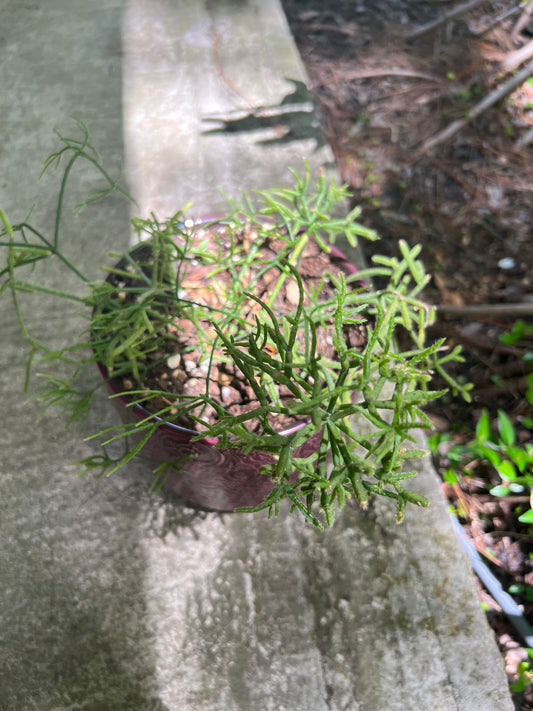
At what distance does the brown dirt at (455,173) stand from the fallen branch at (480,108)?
27mm

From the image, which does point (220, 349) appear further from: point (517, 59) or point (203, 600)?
point (517, 59)

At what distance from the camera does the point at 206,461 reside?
3.13ft

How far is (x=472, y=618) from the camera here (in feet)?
3.92

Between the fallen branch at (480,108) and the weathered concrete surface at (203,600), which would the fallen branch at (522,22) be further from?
the weathered concrete surface at (203,600)

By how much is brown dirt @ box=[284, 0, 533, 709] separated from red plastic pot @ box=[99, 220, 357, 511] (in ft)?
2.41

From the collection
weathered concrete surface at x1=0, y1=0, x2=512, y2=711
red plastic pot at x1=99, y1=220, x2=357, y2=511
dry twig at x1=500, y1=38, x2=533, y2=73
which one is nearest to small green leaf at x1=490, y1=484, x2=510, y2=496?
weathered concrete surface at x1=0, y1=0, x2=512, y2=711

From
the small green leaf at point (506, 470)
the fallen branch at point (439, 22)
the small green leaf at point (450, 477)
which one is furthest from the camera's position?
the fallen branch at point (439, 22)

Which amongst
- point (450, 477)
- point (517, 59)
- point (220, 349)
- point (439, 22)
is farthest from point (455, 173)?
point (220, 349)

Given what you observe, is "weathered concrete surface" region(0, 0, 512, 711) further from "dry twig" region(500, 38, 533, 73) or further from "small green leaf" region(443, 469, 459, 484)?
"dry twig" region(500, 38, 533, 73)

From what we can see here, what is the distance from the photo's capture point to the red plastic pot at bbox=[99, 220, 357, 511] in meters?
0.91

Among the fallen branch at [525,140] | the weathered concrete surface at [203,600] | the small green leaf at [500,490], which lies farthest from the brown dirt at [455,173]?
the weathered concrete surface at [203,600]

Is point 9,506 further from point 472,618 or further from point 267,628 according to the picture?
point 472,618

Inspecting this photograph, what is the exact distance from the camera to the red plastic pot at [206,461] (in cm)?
91

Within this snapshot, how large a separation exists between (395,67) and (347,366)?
89.6 inches
